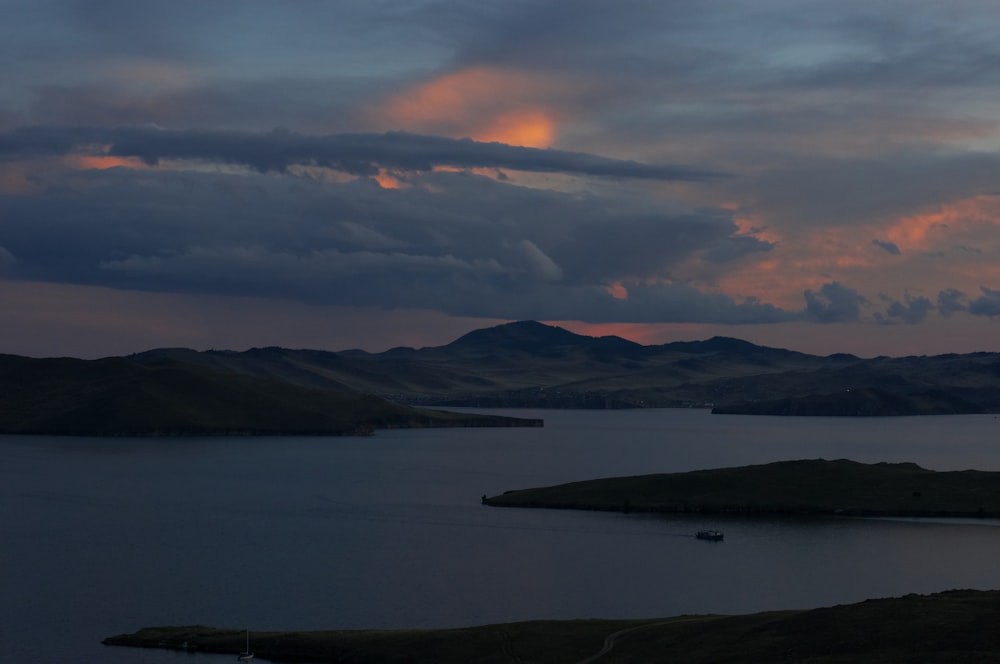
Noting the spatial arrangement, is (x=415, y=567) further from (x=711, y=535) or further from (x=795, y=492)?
(x=795, y=492)

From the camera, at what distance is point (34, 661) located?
274ft

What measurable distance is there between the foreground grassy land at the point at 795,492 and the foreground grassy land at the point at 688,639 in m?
82.9

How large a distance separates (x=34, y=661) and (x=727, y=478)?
11729cm

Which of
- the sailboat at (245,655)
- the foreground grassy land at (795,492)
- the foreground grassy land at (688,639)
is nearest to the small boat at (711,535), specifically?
the foreground grassy land at (795,492)

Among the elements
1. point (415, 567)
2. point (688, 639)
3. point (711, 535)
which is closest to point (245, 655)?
point (688, 639)

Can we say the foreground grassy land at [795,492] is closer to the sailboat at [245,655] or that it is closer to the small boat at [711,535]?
the small boat at [711,535]

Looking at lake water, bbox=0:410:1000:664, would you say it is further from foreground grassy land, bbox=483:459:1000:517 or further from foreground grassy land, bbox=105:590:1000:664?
foreground grassy land, bbox=105:590:1000:664

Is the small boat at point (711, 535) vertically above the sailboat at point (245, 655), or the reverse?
the small boat at point (711, 535)

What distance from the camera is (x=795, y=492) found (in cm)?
17162

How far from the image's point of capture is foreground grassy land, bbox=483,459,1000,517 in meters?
165

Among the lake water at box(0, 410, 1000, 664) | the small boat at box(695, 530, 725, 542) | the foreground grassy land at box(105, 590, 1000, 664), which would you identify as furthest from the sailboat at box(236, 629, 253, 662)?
the small boat at box(695, 530, 725, 542)

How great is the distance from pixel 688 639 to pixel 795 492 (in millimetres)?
98774

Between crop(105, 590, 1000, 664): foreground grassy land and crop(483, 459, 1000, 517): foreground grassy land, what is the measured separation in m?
82.9

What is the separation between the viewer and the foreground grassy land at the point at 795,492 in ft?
541
